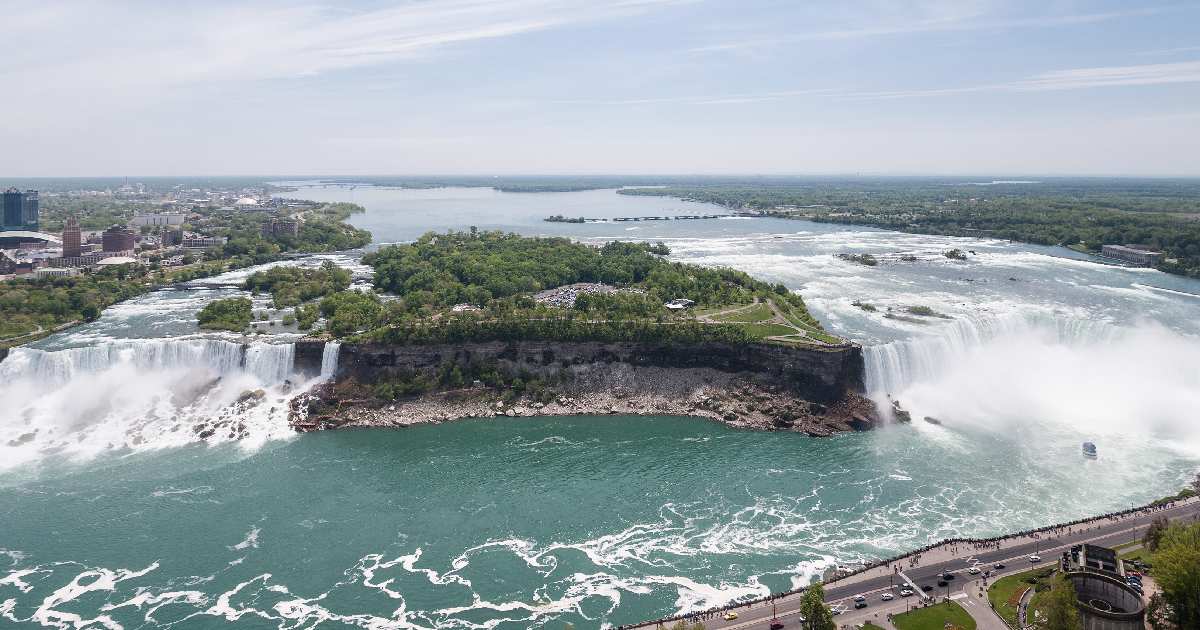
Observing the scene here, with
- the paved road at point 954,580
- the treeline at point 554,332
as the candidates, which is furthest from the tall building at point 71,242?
the paved road at point 954,580

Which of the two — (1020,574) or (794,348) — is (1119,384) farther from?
(1020,574)

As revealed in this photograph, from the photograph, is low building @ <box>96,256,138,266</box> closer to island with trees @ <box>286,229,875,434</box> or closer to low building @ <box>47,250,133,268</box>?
low building @ <box>47,250,133,268</box>

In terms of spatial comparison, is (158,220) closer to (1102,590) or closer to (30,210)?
(30,210)

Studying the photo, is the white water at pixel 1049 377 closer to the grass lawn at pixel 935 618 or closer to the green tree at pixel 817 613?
the grass lawn at pixel 935 618

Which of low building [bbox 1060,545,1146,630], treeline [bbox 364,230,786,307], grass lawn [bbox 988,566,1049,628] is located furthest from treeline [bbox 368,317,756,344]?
low building [bbox 1060,545,1146,630]

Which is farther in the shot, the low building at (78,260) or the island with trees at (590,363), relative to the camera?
the low building at (78,260)

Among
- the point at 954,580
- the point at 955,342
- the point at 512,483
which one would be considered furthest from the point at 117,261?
the point at 954,580
